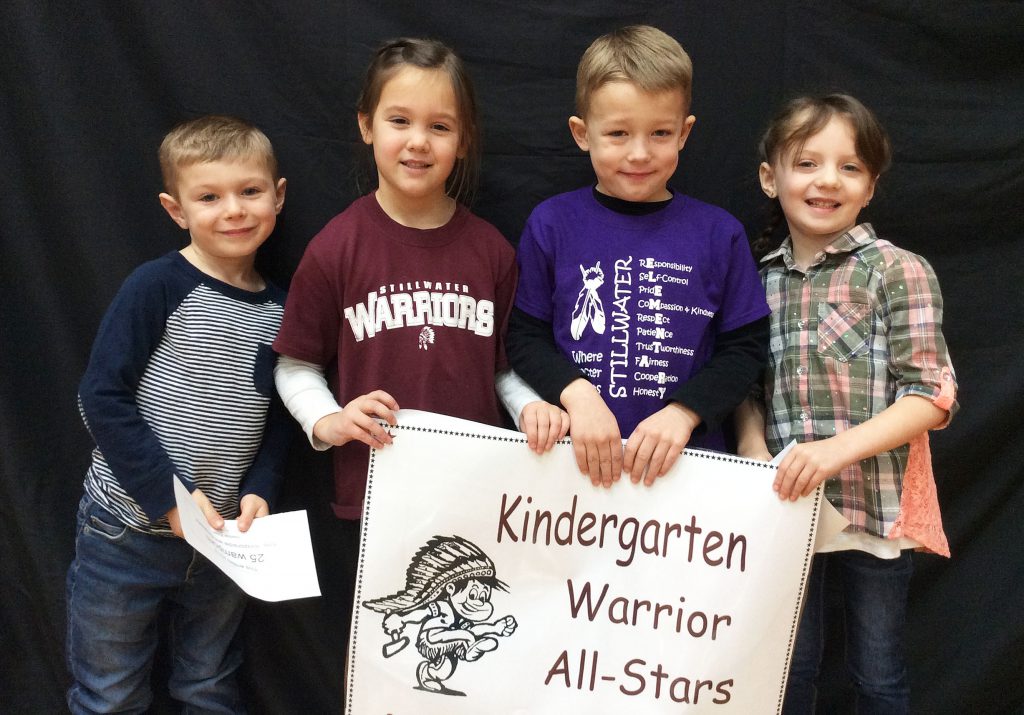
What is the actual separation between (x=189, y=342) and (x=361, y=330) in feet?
1.09

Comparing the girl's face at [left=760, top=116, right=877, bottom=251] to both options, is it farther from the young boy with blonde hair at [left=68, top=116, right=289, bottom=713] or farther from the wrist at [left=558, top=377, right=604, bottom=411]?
the young boy with blonde hair at [left=68, top=116, right=289, bottom=713]

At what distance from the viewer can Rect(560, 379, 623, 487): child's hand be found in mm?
1360

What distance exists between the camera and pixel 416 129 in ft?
4.91

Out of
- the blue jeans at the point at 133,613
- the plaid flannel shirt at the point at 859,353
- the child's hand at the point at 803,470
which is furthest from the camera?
the blue jeans at the point at 133,613

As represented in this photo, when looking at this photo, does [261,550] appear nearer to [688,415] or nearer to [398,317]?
[398,317]

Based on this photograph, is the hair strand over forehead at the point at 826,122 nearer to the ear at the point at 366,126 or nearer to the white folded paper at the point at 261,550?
the ear at the point at 366,126

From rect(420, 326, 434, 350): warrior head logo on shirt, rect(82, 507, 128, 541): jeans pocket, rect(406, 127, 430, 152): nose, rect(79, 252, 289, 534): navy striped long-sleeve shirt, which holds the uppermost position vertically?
rect(406, 127, 430, 152): nose

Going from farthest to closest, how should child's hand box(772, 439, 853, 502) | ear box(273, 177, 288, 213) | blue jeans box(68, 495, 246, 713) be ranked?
ear box(273, 177, 288, 213) < blue jeans box(68, 495, 246, 713) < child's hand box(772, 439, 853, 502)

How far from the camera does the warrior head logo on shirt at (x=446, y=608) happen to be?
55.3 inches

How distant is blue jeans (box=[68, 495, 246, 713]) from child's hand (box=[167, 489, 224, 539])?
0.37 feet

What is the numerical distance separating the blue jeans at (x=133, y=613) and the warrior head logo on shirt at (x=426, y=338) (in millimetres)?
615

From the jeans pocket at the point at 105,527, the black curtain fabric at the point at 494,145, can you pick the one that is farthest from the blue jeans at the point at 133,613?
the black curtain fabric at the point at 494,145

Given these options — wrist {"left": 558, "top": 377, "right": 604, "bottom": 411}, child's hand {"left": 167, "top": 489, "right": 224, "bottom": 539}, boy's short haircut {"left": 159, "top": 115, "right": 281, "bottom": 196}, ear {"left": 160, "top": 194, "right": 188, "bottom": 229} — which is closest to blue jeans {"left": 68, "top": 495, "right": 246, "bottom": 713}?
child's hand {"left": 167, "top": 489, "right": 224, "bottom": 539}

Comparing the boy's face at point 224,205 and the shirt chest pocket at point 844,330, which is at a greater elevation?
the boy's face at point 224,205
